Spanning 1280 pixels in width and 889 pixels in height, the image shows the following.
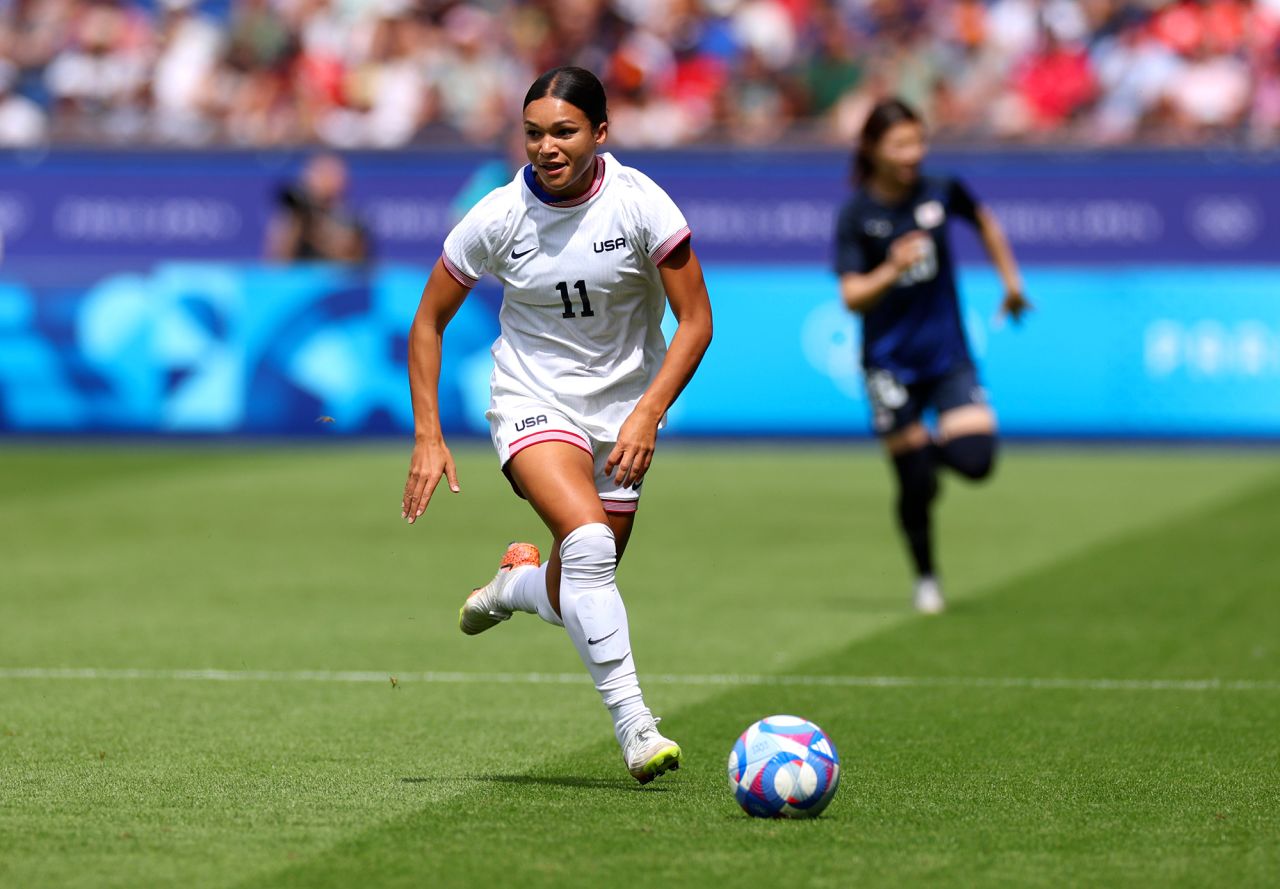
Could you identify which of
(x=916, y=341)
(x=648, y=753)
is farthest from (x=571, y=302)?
(x=916, y=341)

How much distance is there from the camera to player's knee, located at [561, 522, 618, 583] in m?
6.75

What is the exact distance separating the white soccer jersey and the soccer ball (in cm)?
124

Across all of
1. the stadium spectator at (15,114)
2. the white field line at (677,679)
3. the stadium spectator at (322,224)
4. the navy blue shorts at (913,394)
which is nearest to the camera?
the white field line at (677,679)

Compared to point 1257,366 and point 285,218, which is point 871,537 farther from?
point 285,218

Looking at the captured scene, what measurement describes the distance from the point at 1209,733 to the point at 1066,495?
8691 mm

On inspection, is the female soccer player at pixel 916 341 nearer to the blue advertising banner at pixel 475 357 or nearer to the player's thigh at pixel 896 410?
the player's thigh at pixel 896 410

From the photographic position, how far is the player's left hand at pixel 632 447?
6.75m

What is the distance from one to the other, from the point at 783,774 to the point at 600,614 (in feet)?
2.74

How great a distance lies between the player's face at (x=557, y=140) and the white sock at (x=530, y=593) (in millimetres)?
1295

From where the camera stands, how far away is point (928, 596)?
37.2 feet

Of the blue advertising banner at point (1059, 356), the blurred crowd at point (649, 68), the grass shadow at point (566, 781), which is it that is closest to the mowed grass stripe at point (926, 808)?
the grass shadow at point (566, 781)

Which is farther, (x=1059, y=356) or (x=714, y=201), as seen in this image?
(x=714, y=201)

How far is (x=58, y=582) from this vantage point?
1234 centimetres

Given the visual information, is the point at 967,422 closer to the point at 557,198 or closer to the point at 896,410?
the point at 896,410
